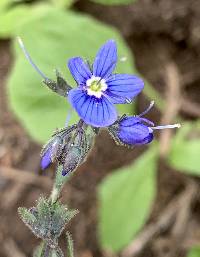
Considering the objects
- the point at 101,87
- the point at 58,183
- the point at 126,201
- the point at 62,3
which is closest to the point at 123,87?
the point at 101,87

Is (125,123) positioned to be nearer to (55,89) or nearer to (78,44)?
(55,89)

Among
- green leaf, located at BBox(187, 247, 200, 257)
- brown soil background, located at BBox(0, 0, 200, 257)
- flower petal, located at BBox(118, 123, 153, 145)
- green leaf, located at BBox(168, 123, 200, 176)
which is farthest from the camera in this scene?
brown soil background, located at BBox(0, 0, 200, 257)

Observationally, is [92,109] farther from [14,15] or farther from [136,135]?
[14,15]

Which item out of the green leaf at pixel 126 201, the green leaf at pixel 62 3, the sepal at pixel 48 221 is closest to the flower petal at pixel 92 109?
the sepal at pixel 48 221

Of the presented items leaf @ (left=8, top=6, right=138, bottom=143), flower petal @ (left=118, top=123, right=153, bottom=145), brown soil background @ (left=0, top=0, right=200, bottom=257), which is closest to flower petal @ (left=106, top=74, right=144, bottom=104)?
flower petal @ (left=118, top=123, right=153, bottom=145)

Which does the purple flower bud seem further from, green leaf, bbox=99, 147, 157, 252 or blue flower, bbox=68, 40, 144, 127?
green leaf, bbox=99, 147, 157, 252

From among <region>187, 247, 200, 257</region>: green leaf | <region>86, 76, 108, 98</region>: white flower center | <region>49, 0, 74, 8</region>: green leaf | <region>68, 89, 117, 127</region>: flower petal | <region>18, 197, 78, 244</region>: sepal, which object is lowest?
<region>187, 247, 200, 257</region>: green leaf

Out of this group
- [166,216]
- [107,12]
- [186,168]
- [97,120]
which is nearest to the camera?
[97,120]

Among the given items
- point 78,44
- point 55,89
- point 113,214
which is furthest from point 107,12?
point 55,89
